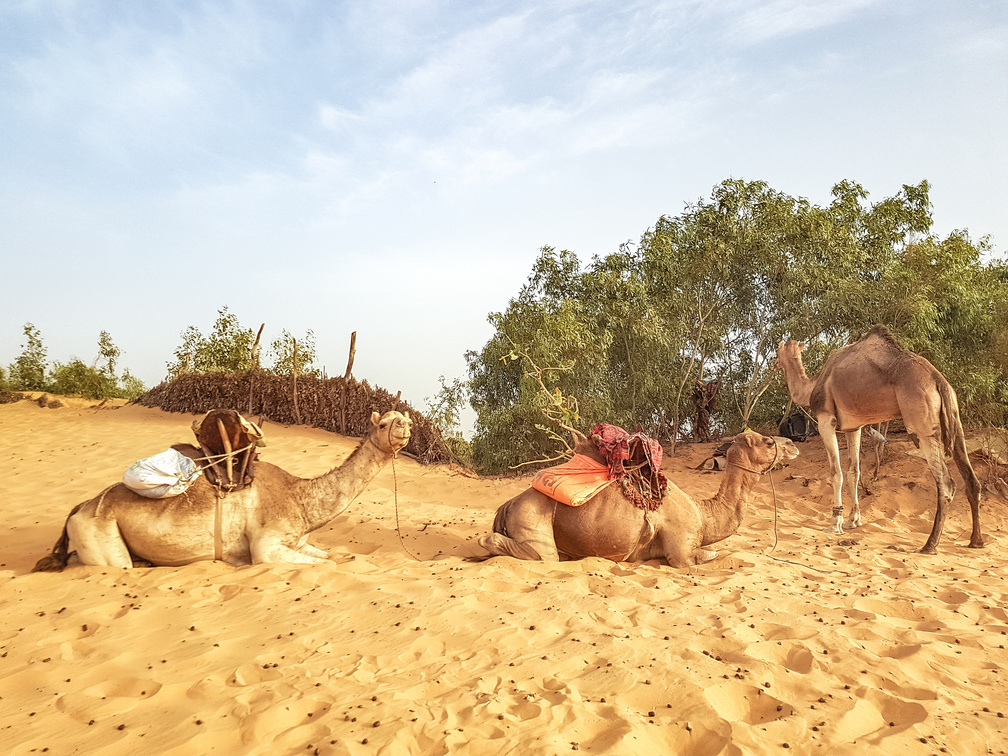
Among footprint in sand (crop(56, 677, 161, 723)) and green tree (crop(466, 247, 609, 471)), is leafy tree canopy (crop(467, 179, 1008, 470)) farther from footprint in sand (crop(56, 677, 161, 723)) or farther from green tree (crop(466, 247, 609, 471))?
footprint in sand (crop(56, 677, 161, 723))

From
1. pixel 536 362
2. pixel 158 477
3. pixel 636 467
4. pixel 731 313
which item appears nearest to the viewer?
pixel 158 477

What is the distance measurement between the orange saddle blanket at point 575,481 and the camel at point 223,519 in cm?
130

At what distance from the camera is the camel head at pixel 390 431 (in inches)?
235

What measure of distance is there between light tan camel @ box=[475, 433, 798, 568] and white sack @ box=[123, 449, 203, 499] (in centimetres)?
251

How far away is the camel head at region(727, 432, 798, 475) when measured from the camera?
20.8 feet

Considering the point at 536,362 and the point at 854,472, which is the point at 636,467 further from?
the point at 536,362

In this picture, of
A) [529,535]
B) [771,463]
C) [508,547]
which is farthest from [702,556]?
[508,547]


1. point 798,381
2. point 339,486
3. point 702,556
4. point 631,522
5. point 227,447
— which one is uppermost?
point 798,381

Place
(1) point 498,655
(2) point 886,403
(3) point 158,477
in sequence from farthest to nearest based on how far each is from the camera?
(2) point 886,403
(3) point 158,477
(1) point 498,655

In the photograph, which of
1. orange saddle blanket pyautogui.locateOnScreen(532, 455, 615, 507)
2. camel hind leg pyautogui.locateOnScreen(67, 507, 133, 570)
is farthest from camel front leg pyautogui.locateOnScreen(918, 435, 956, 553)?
camel hind leg pyautogui.locateOnScreen(67, 507, 133, 570)

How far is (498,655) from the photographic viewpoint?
3.92 metres

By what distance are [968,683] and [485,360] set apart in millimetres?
11894

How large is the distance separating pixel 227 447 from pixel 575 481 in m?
2.91

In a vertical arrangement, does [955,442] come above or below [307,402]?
above
